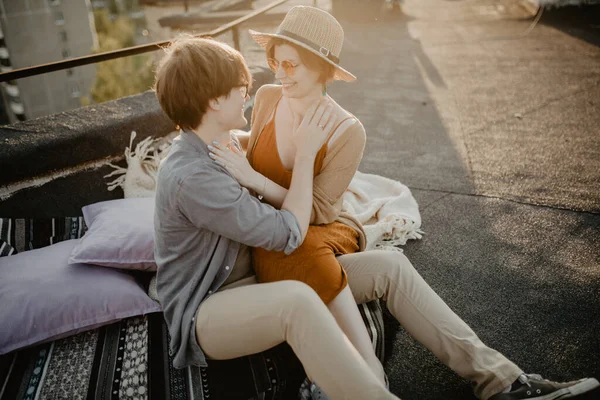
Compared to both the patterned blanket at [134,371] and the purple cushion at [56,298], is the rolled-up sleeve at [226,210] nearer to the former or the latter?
the patterned blanket at [134,371]

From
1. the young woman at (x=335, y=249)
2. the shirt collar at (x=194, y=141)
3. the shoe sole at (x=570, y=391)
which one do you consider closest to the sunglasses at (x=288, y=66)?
the young woman at (x=335, y=249)

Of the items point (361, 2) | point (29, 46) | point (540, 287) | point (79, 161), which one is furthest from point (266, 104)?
point (29, 46)

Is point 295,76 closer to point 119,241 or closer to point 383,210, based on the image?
point 119,241

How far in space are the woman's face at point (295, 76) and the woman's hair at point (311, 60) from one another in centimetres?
1

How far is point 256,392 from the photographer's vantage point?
1.78 metres

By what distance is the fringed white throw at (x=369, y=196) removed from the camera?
2832mm

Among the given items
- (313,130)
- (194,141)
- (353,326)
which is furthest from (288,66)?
(353,326)

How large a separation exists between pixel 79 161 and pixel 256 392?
5.69 ft

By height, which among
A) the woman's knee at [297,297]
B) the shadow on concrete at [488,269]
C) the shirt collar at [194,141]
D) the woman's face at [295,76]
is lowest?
the shadow on concrete at [488,269]

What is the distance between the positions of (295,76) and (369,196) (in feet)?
5.02

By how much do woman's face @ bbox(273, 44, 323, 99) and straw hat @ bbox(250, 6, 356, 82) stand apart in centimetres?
6

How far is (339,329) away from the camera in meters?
1.61

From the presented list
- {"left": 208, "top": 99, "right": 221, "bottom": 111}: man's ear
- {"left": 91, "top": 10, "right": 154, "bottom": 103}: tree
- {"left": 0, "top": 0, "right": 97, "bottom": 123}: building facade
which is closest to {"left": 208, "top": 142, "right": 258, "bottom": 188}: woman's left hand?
{"left": 208, "top": 99, "right": 221, "bottom": 111}: man's ear

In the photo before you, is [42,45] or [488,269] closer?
[488,269]
